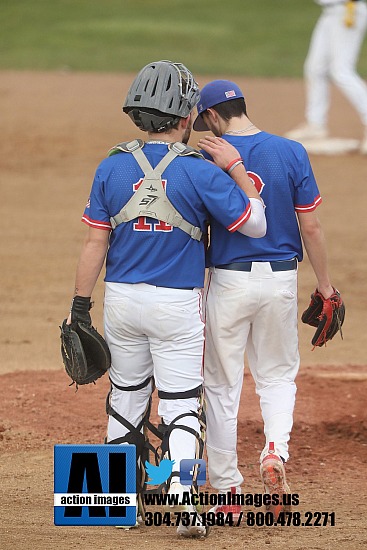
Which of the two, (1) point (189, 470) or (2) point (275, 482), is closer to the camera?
(1) point (189, 470)

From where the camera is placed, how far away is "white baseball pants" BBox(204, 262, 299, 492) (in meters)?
5.32

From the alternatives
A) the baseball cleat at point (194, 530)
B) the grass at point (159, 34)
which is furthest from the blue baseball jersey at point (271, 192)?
the grass at point (159, 34)

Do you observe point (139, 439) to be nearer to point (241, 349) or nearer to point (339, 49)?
point (241, 349)

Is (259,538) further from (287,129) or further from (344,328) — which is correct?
(287,129)

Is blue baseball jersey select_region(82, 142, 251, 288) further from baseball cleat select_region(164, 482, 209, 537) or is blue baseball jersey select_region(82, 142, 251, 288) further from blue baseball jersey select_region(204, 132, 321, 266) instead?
baseball cleat select_region(164, 482, 209, 537)

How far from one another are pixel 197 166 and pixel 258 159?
0.48 metres

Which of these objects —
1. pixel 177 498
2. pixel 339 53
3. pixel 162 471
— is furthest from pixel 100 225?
pixel 339 53

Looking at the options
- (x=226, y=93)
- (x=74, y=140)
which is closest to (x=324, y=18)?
(x=74, y=140)

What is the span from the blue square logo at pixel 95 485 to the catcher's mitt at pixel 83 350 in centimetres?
37

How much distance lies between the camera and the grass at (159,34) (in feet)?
73.4

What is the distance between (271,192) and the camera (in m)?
5.33

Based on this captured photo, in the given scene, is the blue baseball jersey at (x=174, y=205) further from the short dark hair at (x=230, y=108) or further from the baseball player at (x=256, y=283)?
the short dark hair at (x=230, y=108)

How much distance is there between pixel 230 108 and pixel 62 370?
3035 millimetres

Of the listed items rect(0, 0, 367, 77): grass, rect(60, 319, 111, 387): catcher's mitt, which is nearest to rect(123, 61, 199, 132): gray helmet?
rect(60, 319, 111, 387): catcher's mitt
